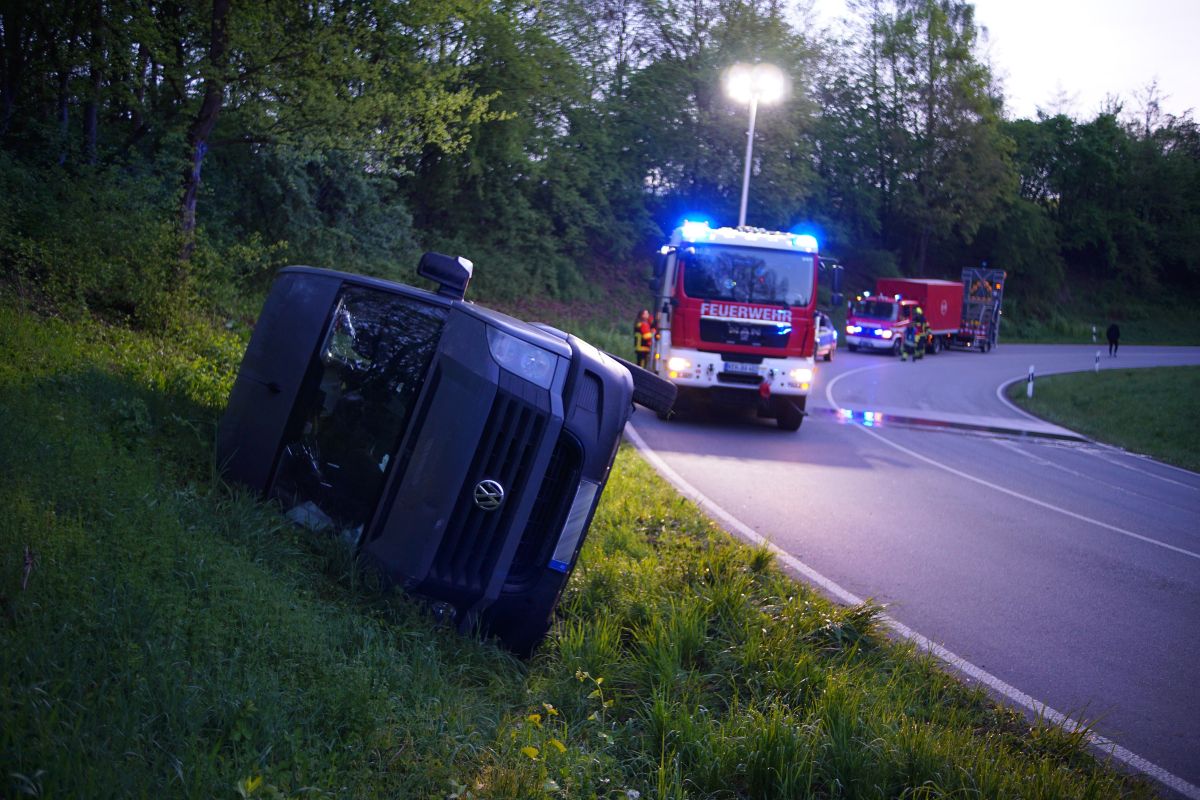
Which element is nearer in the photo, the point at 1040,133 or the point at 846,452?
the point at 846,452

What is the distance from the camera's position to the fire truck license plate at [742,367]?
645 inches

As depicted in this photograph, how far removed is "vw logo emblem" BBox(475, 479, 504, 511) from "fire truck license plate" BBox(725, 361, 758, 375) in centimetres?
1172

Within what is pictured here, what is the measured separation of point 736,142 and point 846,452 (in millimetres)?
30829

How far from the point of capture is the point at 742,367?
16.4m

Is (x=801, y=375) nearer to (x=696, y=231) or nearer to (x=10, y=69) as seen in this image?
(x=696, y=231)

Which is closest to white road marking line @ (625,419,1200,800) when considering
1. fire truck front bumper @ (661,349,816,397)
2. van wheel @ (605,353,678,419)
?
van wheel @ (605,353,678,419)

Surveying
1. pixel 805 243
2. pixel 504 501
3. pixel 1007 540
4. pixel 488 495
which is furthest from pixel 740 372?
pixel 488 495

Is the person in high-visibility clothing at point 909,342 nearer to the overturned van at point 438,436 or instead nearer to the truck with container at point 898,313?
the truck with container at point 898,313

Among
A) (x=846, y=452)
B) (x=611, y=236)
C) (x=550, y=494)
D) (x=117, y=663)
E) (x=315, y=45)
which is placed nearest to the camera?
(x=117, y=663)

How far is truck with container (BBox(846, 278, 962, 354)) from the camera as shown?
4331 cm

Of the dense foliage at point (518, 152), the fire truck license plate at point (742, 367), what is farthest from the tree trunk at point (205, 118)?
the fire truck license plate at point (742, 367)

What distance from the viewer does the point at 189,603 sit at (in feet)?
13.4

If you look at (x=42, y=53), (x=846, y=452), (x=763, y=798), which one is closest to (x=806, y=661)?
(x=763, y=798)

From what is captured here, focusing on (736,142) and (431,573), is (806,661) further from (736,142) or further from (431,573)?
(736,142)
